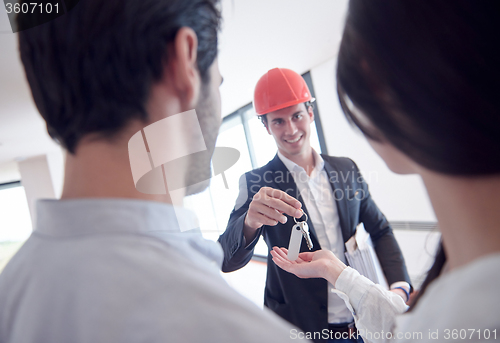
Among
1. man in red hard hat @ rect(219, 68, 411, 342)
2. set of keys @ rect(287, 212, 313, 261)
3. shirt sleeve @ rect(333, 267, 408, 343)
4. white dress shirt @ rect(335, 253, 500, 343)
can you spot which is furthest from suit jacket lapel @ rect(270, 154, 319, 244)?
white dress shirt @ rect(335, 253, 500, 343)

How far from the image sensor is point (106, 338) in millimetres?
208

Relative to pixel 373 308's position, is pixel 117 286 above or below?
above

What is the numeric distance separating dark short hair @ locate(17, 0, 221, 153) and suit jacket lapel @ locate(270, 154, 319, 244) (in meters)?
0.54

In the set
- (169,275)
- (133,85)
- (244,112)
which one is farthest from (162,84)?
(244,112)

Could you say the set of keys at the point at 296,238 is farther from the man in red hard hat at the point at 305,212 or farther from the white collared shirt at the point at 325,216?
the white collared shirt at the point at 325,216

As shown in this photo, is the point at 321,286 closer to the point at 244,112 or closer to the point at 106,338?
the point at 106,338

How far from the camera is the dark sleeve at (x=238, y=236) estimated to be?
79 centimetres

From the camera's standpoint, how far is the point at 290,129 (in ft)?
3.17

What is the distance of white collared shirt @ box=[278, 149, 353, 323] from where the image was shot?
0.84 m

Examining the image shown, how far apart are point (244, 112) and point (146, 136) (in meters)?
2.10

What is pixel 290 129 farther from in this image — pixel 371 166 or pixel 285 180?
pixel 371 166

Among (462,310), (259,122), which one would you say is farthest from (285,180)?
(462,310)

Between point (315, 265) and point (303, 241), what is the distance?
0.41 ft

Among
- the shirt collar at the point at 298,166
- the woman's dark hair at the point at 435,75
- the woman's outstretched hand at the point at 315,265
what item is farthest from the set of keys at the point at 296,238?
the woman's dark hair at the point at 435,75
